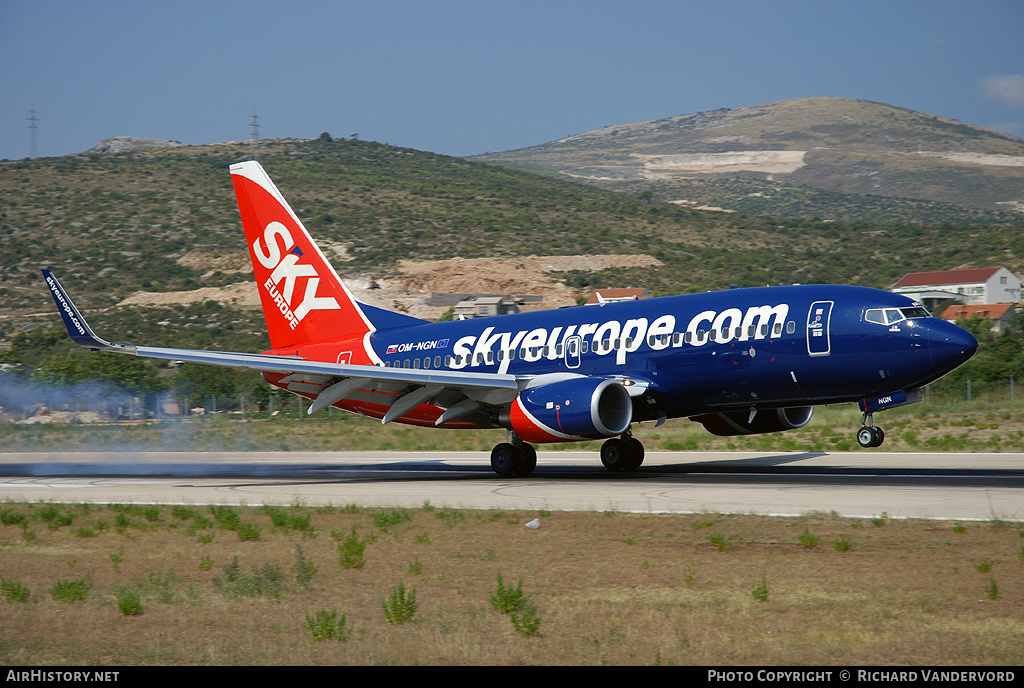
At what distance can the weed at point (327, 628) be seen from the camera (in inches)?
325

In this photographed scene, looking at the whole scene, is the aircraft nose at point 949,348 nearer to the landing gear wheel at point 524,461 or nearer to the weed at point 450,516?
the landing gear wheel at point 524,461

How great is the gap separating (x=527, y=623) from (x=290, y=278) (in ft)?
71.5

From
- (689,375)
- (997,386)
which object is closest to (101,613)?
(689,375)

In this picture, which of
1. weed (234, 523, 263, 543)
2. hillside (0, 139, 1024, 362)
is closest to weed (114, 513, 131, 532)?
weed (234, 523, 263, 543)

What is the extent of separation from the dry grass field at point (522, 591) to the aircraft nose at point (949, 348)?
20.8ft

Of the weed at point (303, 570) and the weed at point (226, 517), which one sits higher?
the weed at point (303, 570)

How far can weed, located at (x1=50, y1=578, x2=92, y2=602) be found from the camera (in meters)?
10.1

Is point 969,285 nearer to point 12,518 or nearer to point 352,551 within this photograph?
point 352,551

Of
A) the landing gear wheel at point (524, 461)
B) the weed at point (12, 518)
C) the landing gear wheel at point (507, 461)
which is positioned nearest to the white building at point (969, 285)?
the landing gear wheel at point (524, 461)

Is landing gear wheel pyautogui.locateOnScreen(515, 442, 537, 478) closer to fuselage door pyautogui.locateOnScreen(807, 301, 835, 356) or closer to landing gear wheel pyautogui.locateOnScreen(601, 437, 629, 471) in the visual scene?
landing gear wheel pyautogui.locateOnScreen(601, 437, 629, 471)

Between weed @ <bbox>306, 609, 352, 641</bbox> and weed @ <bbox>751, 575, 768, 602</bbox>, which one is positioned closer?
weed @ <bbox>306, 609, 352, 641</bbox>

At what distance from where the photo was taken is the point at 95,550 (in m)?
13.7
